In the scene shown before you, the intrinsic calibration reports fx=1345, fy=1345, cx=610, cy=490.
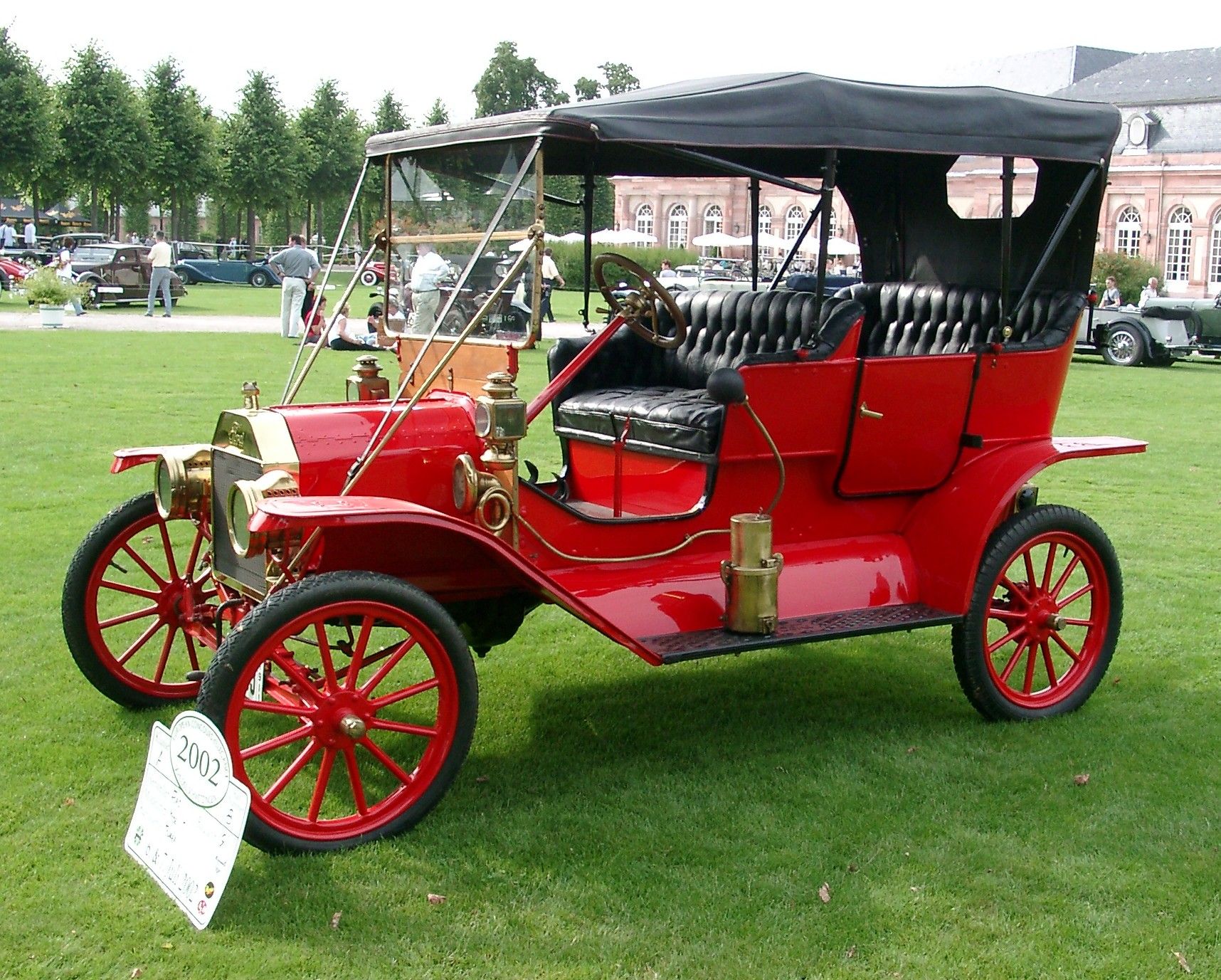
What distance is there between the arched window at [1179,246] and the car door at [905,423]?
5432cm

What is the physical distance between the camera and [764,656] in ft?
18.7

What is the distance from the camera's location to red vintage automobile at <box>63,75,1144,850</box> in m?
3.74

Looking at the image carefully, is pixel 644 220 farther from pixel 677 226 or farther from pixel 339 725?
pixel 339 725

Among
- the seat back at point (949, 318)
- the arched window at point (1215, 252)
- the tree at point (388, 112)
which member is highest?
the tree at point (388, 112)

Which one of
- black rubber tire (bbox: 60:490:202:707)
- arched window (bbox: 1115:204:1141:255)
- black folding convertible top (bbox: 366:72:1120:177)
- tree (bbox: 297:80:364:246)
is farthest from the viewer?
arched window (bbox: 1115:204:1141:255)

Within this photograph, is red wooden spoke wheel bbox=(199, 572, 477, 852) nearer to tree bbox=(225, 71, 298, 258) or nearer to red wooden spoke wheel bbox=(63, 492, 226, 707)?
red wooden spoke wheel bbox=(63, 492, 226, 707)

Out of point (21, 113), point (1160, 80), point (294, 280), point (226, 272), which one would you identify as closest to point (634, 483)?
point (294, 280)

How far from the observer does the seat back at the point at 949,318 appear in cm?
511

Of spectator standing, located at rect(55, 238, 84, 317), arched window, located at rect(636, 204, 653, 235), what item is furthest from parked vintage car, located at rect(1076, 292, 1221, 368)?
arched window, located at rect(636, 204, 653, 235)

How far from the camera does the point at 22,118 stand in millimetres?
34531

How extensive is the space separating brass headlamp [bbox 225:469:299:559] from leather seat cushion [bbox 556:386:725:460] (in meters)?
1.39

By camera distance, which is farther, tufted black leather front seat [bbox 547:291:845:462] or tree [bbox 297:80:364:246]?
tree [bbox 297:80:364:246]

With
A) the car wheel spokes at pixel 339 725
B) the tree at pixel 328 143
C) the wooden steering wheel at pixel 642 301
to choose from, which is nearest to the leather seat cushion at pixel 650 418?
the wooden steering wheel at pixel 642 301

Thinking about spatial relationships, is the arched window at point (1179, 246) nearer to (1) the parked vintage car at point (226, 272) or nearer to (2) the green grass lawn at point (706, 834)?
(1) the parked vintage car at point (226, 272)
